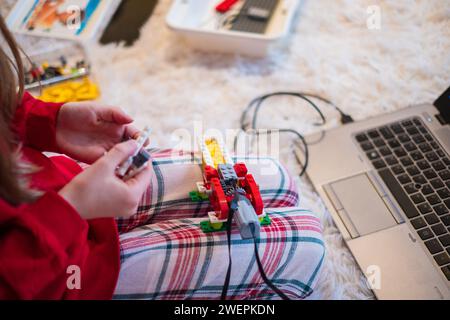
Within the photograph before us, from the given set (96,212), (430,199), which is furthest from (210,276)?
(430,199)

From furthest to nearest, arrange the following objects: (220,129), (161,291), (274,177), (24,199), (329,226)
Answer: (220,129) < (329,226) < (274,177) < (161,291) < (24,199)

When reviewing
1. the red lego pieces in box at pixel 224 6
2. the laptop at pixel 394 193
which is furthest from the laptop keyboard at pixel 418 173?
the red lego pieces in box at pixel 224 6

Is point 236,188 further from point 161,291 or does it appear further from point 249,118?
point 249,118

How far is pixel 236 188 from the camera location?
23.1 inches

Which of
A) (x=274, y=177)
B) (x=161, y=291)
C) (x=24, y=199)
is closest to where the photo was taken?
(x=24, y=199)

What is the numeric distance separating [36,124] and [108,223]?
0.19m

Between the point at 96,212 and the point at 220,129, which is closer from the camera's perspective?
the point at 96,212

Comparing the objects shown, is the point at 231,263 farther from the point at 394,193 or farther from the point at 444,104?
the point at 444,104

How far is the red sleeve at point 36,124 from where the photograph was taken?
0.56 metres

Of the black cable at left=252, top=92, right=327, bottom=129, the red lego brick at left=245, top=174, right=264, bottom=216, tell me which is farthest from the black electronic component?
the red lego brick at left=245, top=174, right=264, bottom=216

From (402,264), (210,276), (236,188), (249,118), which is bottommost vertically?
(402,264)

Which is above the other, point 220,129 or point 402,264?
point 220,129

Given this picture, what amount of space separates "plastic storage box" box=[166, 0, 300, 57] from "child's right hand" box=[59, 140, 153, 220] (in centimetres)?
60

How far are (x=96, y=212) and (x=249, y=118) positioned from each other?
0.58 meters
